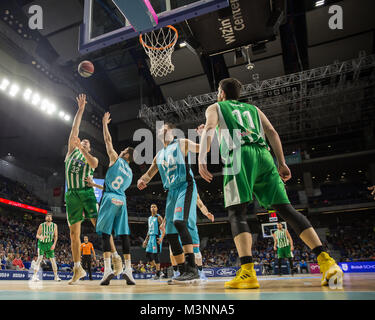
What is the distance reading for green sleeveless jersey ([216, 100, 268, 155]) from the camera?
2.62m

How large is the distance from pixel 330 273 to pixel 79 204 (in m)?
3.83

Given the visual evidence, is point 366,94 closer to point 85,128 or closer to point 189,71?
point 189,71

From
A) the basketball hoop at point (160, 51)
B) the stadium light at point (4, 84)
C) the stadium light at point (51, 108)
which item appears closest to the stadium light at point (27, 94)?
the stadium light at point (4, 84)

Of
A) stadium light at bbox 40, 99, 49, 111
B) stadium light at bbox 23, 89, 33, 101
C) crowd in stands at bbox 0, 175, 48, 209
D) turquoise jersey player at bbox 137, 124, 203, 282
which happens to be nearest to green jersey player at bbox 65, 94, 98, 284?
turquoise jersey player at bbox 137, 124, 203, 282

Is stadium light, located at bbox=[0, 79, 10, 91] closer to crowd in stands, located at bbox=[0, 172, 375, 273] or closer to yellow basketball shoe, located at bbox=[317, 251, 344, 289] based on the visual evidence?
crowd in stands, located at bbox=[0, 172, 375, 273]

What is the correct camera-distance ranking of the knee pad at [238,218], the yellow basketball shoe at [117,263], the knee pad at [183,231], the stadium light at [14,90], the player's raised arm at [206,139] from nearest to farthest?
the knee pad at [238,218] → the player's raised arm at [206,139] → the knee pad at [183,231] → the yellow basketball shoe at [117,263] → the stadium light at [14,90]

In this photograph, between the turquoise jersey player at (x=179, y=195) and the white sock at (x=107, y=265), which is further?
the white sock at (x=107, y=265)

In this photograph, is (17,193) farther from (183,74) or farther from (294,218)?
(294,218)

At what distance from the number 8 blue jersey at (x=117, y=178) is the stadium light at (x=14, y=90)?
35.1 feet

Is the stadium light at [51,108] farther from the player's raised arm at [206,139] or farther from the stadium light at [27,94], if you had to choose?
the player's raised arm at [206,139]

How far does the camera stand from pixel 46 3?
39.9 ft

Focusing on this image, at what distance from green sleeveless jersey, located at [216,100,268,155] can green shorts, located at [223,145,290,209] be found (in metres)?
0.08

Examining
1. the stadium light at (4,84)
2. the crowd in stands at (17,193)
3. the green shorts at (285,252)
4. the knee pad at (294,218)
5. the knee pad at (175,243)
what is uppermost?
the stadium light at (4,84)

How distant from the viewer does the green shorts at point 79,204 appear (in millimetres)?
4679
